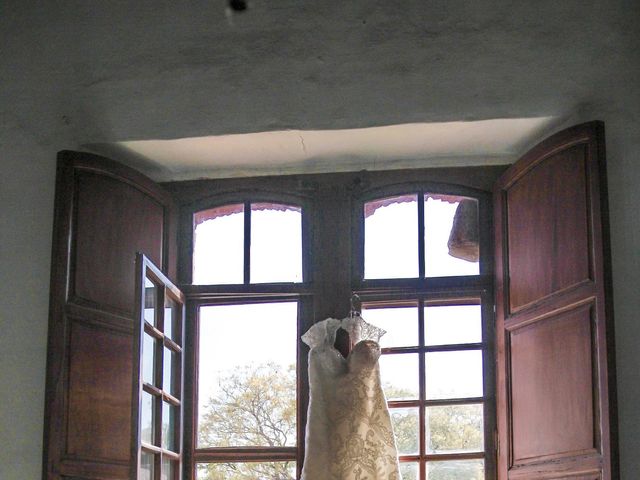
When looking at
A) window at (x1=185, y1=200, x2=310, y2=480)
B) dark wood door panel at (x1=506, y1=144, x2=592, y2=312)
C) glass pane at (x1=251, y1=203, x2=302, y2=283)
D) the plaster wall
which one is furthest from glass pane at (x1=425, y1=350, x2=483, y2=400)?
the plaster wall

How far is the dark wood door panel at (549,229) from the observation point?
A: 4055 mm

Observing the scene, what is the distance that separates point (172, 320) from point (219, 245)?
43 centimetres

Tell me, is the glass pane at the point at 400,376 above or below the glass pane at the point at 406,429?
above

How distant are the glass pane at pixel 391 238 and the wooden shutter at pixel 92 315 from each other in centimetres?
93

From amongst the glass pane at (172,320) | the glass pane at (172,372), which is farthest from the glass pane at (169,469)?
the glass pane at (172,320)

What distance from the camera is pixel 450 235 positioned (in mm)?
4734

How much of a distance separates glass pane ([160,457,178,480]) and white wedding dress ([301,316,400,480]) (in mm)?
574

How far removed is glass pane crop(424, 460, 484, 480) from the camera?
4.48 metres

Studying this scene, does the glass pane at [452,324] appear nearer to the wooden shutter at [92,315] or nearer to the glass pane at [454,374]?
the glass pane at [454,374]

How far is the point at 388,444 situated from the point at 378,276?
0.77m

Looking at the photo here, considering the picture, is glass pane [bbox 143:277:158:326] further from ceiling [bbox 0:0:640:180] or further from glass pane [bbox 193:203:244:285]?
ceiling [bbox 0:0:640:180]

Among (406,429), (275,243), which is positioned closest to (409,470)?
(406,429)

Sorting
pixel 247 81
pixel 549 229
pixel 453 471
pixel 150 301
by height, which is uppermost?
pixel 247 81

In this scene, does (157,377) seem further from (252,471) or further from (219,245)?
(219,245)
